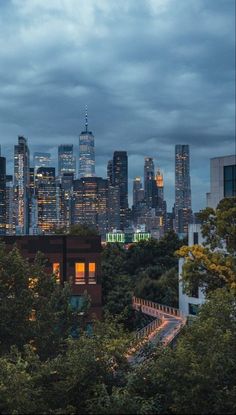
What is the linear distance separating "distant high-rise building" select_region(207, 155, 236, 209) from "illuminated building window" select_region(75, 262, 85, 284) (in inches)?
586

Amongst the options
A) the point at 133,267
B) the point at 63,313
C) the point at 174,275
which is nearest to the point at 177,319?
the point at 174,275

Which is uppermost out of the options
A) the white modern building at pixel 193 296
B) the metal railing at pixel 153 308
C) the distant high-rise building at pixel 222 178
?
the distant high-rise building at pixel 222 178

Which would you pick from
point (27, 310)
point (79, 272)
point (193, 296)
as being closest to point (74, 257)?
point (79, 272)

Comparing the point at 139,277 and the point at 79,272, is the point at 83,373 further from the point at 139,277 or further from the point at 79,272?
the point at 139,277

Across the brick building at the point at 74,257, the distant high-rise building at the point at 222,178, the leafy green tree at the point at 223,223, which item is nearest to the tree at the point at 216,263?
the leafy green tree at the point at 223,223

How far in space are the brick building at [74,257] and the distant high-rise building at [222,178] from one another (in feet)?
42.7

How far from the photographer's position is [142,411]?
14.7 m

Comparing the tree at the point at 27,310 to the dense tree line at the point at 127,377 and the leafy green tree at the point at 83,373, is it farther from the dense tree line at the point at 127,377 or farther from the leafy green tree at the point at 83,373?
the leafy green tree at the point at 83,373

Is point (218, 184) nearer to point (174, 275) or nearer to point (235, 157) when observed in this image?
point (235, 157)

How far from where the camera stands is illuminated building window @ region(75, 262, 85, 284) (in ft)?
190

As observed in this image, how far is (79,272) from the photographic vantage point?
5806cm

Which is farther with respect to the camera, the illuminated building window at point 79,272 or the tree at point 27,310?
the illuminated building window at point 79,272

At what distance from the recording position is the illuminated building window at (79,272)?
190 ft

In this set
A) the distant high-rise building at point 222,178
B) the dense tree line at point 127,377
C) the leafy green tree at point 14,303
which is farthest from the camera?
the distant high-rise building at point 222,178
